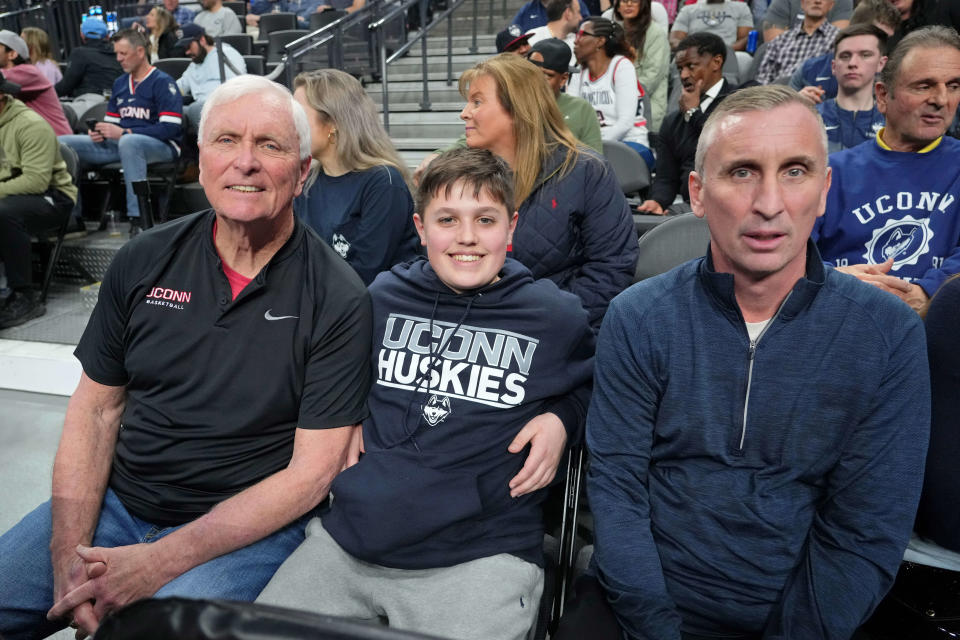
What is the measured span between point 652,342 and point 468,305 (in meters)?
0.45

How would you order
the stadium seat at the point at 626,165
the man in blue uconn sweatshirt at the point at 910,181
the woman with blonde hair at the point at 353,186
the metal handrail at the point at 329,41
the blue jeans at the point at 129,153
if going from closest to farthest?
1. the man in blue uconn sweatshirt at the point at 910,181
2. the woman with blonde hair at the point at 353,186
3. the stadium seat at the point at 626,165
4. the blue jeans at the point at 129,153
5. the metal handrail at the point at 329,41

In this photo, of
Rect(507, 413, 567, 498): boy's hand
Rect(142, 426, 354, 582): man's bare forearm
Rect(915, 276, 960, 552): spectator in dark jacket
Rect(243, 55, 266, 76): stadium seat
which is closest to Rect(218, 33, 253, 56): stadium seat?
Rect(243, 55, 266, 76): stadium seat

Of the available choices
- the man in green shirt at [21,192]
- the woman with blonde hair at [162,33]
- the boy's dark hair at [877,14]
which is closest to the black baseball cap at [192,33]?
the woman with blonde hair at [162,33]

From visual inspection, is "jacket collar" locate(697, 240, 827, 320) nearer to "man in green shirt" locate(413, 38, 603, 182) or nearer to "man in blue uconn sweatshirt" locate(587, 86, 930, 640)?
"man in blue uconn sweatshirt" locate(587, 86, 930, 640)

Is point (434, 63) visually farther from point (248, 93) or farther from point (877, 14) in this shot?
point (248, 93)

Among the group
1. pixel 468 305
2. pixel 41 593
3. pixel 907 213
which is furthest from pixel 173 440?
pixel 907 213

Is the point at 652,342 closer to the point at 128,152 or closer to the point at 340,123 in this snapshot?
the point at 340,123

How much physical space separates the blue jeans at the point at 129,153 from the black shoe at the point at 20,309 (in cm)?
96

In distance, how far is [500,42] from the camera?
6371mm

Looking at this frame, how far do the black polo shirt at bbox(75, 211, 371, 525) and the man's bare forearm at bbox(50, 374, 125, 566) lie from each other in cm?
5

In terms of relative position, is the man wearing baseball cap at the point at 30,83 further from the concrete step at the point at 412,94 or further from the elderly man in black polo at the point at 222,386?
the elderly man in black polo at the point at 222,386

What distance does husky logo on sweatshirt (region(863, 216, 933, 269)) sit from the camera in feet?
6.50

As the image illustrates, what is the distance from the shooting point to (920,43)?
78.5 inches

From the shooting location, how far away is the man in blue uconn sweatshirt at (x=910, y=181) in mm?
1963
